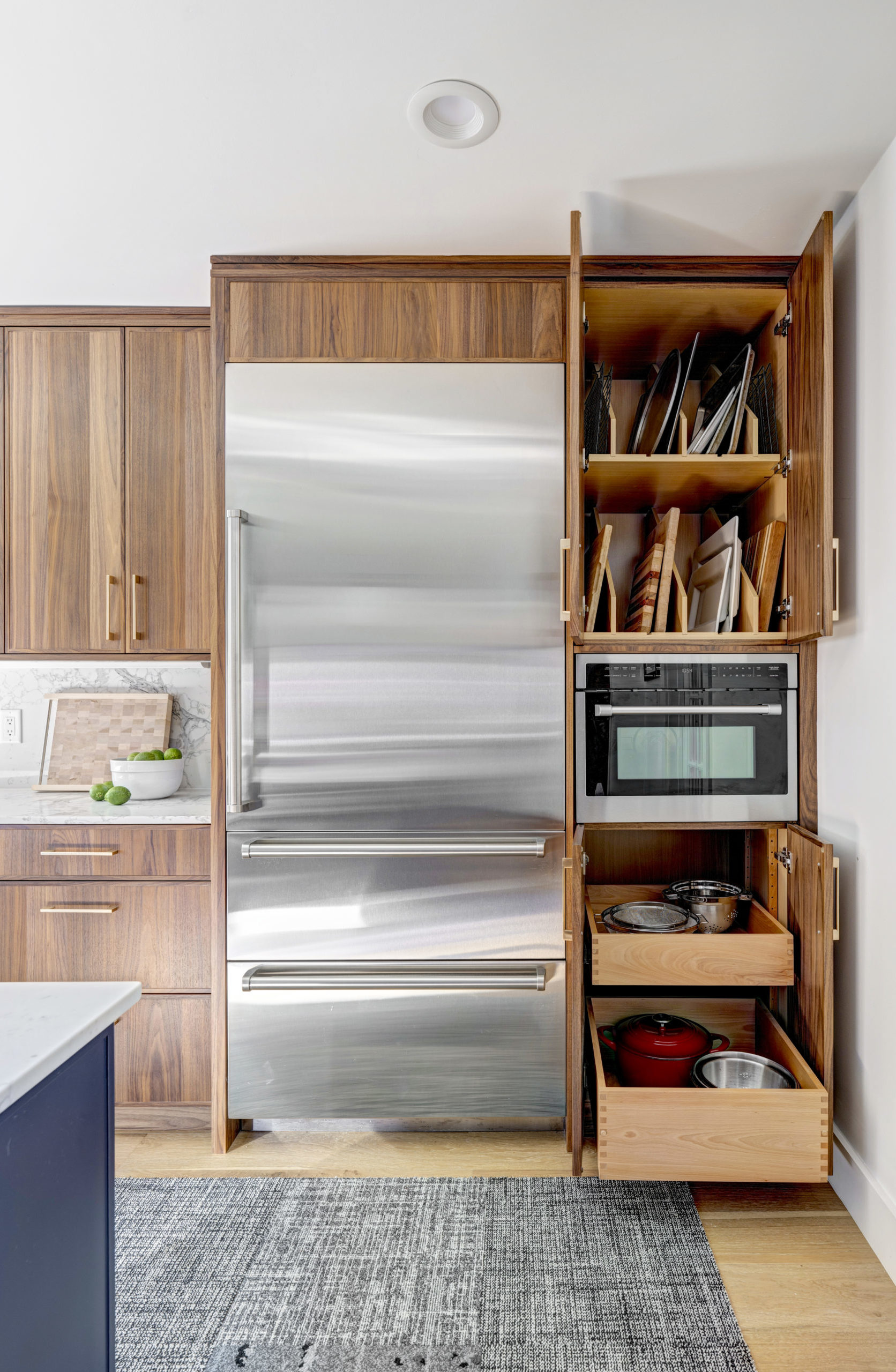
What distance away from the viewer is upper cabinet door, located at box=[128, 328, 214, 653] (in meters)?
2.28

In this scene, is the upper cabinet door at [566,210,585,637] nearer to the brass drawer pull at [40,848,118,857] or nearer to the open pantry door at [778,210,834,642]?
the open pantry door at [778,210,834,642]

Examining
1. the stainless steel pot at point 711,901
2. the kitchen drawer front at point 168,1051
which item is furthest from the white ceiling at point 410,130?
the kitchen drawer front at point 168,1051

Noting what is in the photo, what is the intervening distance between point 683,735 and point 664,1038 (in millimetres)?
760

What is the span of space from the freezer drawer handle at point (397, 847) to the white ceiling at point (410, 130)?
4.90 feet

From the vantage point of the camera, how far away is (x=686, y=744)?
2082mm

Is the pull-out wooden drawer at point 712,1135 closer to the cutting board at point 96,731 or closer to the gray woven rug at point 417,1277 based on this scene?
the gray woven rug at point 417,1277

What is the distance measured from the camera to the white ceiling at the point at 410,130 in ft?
4.34

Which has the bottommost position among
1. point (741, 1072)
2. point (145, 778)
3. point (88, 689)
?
point (741, 1072)

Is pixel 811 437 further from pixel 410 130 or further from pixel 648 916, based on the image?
pixel 648 916

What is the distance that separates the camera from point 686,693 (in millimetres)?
2080

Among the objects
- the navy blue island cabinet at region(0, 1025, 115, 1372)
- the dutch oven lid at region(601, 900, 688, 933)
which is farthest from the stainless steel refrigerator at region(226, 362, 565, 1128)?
the navy blue island cabinet at region(0, 1025, 115, 1372)

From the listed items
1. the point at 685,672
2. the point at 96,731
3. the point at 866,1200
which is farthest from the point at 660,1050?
the point at 96,731

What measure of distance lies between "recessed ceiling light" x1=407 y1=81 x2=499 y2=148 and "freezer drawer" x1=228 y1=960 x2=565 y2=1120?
73.2 inches

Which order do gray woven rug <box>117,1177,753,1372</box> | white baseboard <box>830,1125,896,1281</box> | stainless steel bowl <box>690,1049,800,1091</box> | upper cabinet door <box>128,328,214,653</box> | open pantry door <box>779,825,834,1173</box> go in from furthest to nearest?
upper cabinet door <box>128,328,214,653</box>
stainless steel bowl <box>690,1049,800,1091</box>
open pantry door <box>779,825,834,1173</box>
white baseboard <box>830,1125,896,1281</box>
gray woven rug <box>117,1177,753,1372</box>
